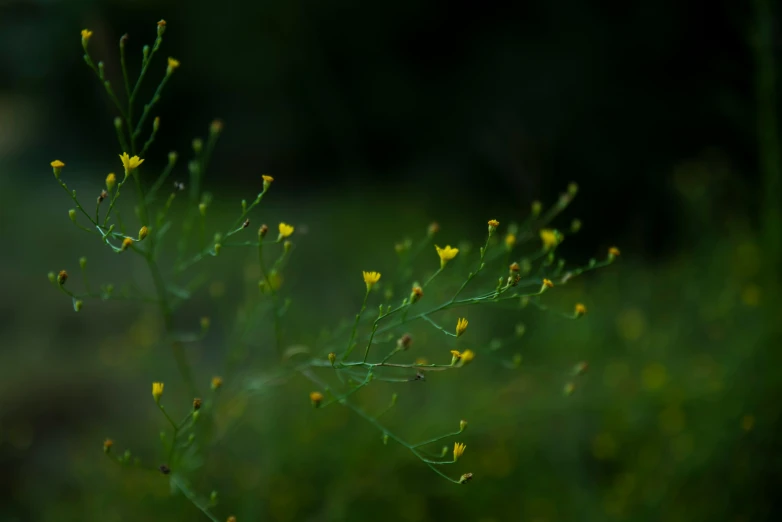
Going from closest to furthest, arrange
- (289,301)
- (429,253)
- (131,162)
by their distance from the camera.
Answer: (131,162) < (289,301) < (429,253)

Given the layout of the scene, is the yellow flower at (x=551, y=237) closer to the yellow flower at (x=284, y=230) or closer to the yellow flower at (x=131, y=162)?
the yellow flower at (x=284, y=230)

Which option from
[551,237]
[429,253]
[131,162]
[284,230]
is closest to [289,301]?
[284,230]

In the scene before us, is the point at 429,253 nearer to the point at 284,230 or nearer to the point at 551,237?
the point at 551,237

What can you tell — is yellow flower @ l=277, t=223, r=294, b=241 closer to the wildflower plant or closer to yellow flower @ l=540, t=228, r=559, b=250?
the wildflower plant

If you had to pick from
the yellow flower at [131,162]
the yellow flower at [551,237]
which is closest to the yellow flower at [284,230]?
the yellow flower at [131,162]

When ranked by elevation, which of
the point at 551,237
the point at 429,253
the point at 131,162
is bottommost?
the point at 429,253

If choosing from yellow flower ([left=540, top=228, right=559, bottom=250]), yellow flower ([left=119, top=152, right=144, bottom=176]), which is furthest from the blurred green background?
yellow flower ([left=119, top=152, right=144, bottom=176])

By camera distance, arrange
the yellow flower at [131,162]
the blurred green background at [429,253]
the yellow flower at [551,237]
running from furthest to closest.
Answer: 1. the blurred green background at [429,253]
2. the yellow flower at [551,237]
3. the yellow flower at [131,162]
